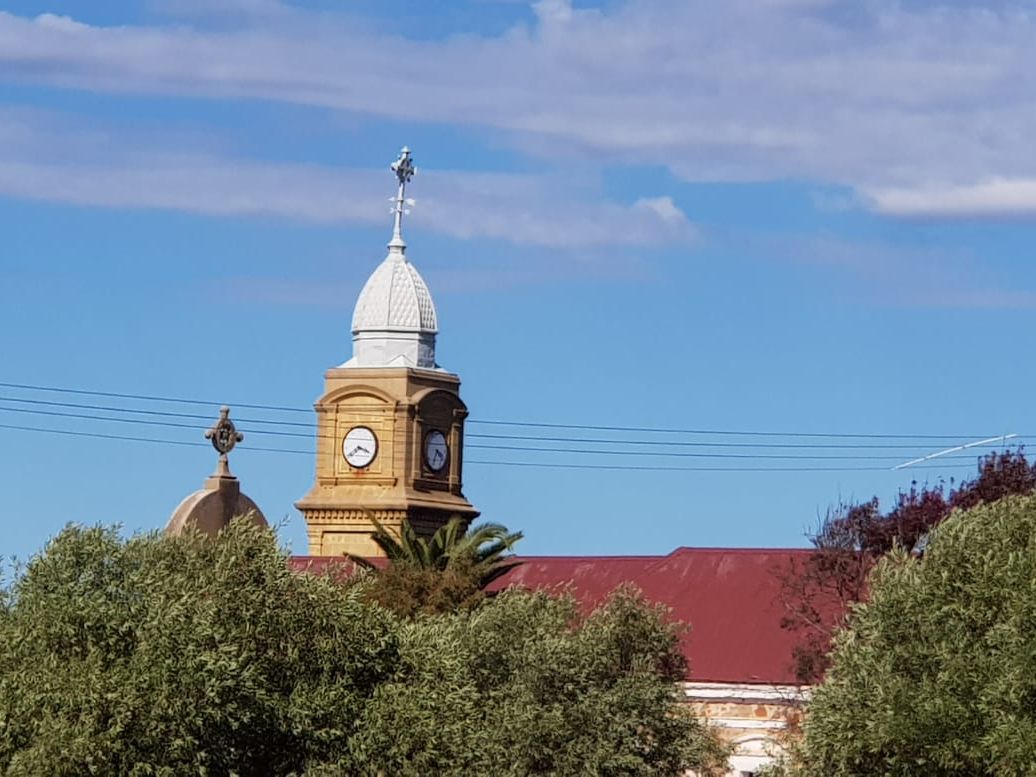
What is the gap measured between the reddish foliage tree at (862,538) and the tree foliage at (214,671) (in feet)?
54.8

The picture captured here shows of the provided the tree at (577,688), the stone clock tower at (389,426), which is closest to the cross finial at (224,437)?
the tree at (577,688)

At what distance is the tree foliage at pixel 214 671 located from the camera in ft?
115

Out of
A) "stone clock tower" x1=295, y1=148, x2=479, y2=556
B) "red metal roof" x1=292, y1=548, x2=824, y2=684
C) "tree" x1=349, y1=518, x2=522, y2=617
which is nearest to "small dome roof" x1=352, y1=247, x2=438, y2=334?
"stone clock tower" x1=295, y1=148, x2=479, y2=556

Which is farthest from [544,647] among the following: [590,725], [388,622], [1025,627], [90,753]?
[90,753]

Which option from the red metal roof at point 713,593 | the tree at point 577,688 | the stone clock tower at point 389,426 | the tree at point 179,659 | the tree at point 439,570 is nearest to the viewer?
the tree at point 179,659

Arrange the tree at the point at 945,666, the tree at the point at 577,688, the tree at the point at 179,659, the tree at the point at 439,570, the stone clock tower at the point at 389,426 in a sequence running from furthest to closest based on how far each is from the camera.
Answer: the stone clock tower at the point at 389,426
the tree at the point at 439,570
the tree at the point at 577,688
the tree at the point at 945,666
the tree at the point at 179,659

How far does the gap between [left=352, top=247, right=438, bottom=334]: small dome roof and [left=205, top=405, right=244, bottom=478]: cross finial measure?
55728 mm

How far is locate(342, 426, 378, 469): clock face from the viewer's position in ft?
337

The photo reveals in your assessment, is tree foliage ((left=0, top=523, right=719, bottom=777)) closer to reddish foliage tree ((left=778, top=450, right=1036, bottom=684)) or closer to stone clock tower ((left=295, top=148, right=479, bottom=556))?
reddish foliage tree ((left=778, top=450, right=1036, bottom=684))

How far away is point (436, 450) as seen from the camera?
104500 millimetres

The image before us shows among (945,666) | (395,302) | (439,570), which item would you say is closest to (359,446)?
(395,302)

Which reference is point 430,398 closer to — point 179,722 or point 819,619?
point 819,619

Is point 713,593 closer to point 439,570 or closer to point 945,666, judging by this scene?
point 439,570

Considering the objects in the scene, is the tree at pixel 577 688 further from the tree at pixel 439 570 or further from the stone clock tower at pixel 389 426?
the stone clock tower at pixel 389 426
